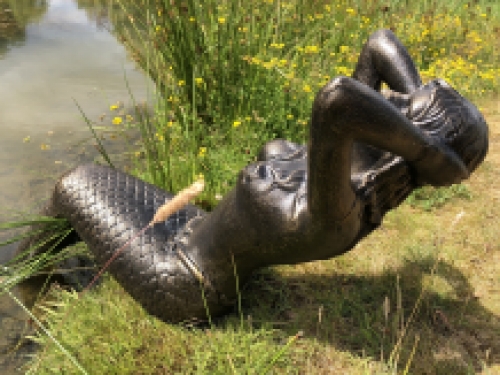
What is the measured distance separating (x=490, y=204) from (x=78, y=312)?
2.79 m

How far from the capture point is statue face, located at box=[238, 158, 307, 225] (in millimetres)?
1465

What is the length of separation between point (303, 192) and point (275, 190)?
0.11 metres

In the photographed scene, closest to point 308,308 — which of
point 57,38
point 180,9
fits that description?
point 180,9

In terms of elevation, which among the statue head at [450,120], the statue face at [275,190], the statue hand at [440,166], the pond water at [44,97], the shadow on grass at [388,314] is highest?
the statue head at [450,120]

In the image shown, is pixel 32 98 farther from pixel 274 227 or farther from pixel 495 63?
pixel 495 63

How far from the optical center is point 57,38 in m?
6.13

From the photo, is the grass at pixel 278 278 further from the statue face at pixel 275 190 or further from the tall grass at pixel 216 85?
the statue face at pixel 275 190

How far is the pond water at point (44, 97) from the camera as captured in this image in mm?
3049

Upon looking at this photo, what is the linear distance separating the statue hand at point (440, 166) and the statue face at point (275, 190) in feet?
1.31

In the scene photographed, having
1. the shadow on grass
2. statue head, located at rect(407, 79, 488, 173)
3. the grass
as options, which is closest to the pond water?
the grass

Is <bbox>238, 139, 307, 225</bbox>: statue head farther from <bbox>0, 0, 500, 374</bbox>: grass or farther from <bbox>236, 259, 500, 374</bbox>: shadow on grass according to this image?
<bbox>236, 259, 500, 374</bbox>: shadow on grass

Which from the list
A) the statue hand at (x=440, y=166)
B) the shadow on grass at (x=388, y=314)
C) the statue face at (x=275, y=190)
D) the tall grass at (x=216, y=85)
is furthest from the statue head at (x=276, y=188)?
the tall grass at (x=216, y=85)

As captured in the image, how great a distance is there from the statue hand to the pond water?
2.07m

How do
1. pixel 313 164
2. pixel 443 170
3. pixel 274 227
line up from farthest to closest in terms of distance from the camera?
pixel 274 227, pixel 443 170, pixel 313 164
